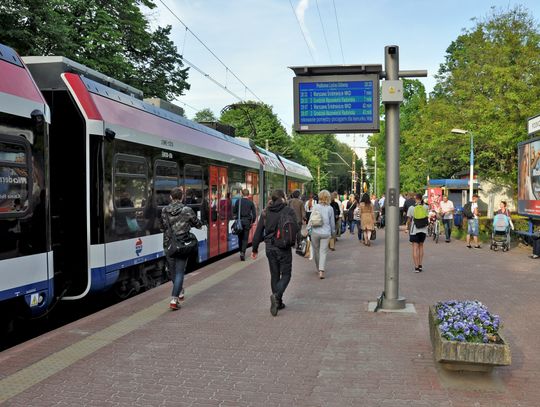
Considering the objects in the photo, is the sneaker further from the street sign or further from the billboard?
the street sign

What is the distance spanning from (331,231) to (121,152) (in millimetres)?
4400

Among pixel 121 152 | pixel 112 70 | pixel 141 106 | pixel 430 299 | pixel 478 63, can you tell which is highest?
pixel 478 63

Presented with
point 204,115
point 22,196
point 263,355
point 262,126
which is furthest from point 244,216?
point 204,115

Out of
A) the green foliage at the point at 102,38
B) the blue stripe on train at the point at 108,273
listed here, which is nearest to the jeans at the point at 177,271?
the blue stripe on train at the point at 108,273

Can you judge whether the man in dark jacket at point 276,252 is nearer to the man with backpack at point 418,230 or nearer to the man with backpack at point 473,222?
the man with backpack at point 418,230

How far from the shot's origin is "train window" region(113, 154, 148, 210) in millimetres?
7516

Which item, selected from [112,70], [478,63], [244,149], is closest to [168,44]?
[112,70]

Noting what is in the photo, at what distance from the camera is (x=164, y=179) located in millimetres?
9281

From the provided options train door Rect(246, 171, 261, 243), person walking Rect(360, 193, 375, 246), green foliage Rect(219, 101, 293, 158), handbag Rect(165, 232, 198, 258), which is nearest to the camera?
handbag Rect(165, 232, 198, 258)

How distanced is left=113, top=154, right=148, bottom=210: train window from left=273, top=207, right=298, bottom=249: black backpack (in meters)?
2.22

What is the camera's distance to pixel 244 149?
51.9 feet

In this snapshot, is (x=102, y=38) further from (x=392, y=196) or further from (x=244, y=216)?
(x=392, y=196)

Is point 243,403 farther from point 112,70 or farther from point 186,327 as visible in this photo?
point 112,70

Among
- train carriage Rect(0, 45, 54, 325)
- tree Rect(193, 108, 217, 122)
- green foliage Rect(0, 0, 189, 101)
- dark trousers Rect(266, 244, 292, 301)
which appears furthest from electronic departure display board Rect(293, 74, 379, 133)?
tree Rect(193, 108, 217, 122)
